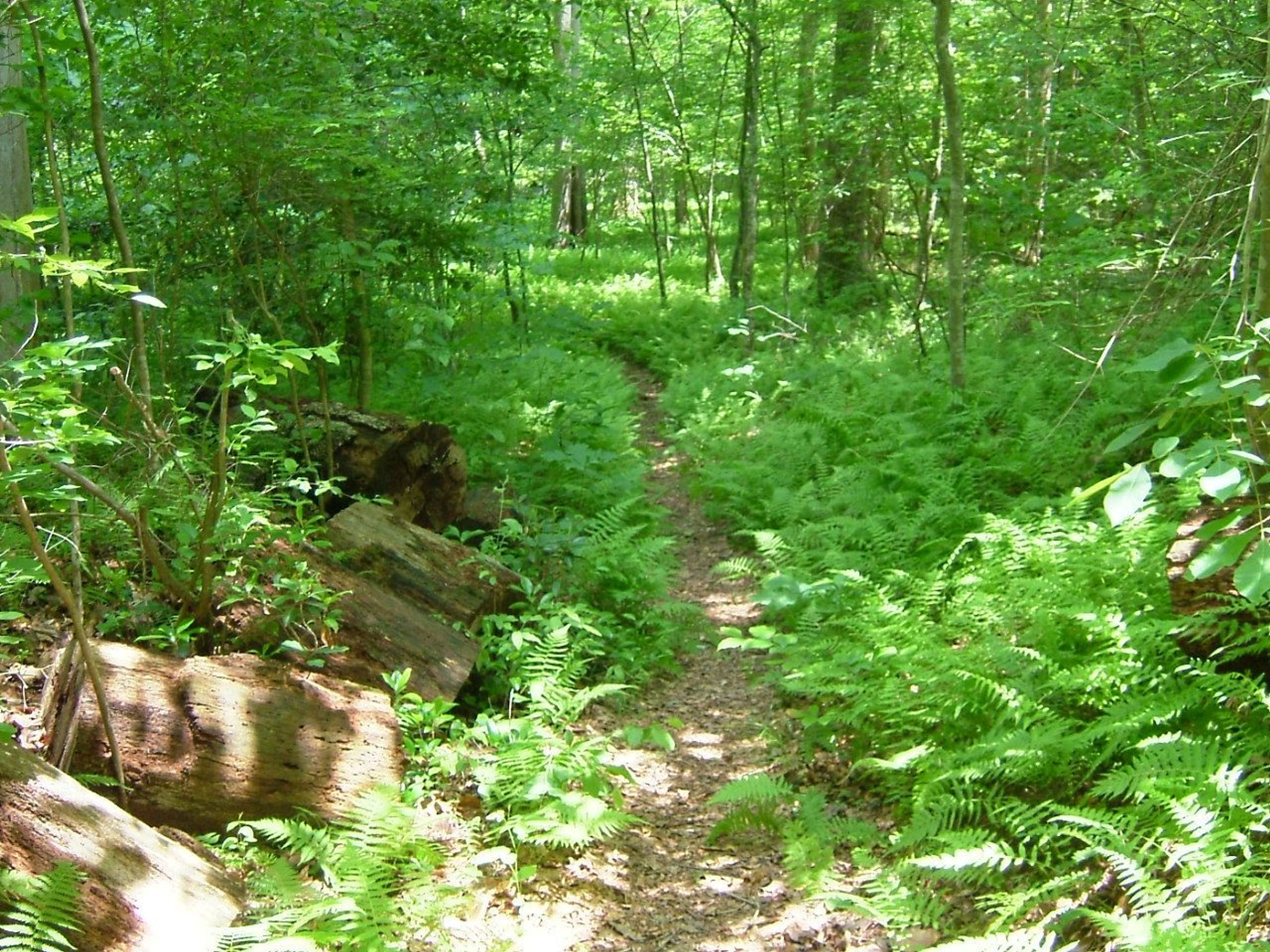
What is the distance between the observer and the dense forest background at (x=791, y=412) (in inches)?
152

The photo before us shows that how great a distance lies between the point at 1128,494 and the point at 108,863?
3.25 metres

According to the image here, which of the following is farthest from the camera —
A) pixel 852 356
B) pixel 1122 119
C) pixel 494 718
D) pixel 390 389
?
pixel 852 356

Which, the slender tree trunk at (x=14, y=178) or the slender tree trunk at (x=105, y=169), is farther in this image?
the slender tree trunk at (x=14, y=178)

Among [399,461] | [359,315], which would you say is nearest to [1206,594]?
[399,461]

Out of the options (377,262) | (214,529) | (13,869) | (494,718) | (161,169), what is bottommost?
(494,718)

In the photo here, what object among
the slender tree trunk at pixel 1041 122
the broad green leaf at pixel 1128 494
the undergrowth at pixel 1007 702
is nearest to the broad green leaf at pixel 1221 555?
the broad green leaf at pixel 1128 494

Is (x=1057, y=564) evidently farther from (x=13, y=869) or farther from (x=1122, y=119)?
(x=1122, y=119)

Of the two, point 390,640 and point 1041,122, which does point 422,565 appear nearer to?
point 390,640

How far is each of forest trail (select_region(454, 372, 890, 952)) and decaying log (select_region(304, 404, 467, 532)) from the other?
7.19 ft

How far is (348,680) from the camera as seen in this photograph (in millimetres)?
5199

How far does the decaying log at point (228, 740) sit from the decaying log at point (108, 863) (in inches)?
22.8

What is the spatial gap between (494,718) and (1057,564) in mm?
3252

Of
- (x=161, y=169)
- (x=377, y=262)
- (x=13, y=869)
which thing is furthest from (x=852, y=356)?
(x=13, y=869)

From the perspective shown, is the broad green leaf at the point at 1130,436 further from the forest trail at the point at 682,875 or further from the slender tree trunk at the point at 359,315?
the slender tree trunk at the point at 359,315
